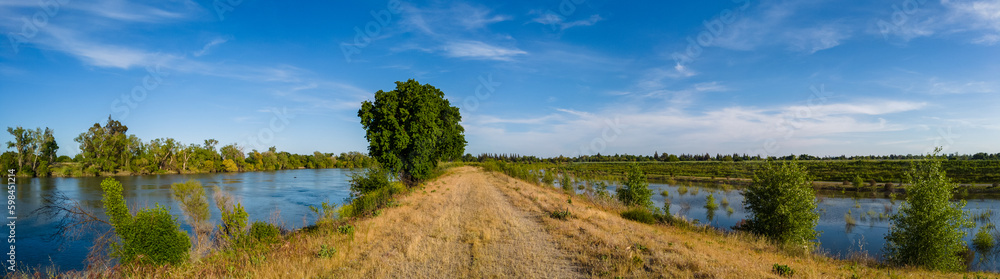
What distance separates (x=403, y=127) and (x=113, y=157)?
92190mm

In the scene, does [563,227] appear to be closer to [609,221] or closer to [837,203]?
[609,221]

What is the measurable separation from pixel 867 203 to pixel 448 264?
50.3m

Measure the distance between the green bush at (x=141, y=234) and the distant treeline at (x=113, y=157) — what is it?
41.2m

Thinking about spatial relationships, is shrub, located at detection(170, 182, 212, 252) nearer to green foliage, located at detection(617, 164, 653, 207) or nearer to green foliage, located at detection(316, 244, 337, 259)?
green foliage, located at detection(316, 244, 337, 259)

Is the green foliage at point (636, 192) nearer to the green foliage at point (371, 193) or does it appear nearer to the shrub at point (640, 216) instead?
the shrub at point (640, 216)

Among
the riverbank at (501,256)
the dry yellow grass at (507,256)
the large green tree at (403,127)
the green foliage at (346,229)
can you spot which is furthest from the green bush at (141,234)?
the large green tree at (403,127)

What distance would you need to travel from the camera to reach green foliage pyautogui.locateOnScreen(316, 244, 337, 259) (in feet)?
34.2

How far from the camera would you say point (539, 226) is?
52.3 ft

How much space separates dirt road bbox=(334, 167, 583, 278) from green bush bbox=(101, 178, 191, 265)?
4474mm

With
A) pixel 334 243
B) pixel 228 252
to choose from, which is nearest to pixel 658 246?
pixel 334 243

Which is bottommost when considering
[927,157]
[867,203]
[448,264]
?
[867,203]

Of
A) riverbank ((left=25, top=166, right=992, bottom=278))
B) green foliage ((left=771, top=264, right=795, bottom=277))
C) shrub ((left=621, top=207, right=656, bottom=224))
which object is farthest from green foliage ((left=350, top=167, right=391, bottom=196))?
green foliage ((left=771, top=264, right=795, bottom=277))

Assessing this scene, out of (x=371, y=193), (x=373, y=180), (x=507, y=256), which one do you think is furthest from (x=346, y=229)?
(x=373, y=180)

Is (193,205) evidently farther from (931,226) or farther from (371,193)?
(931,226)
